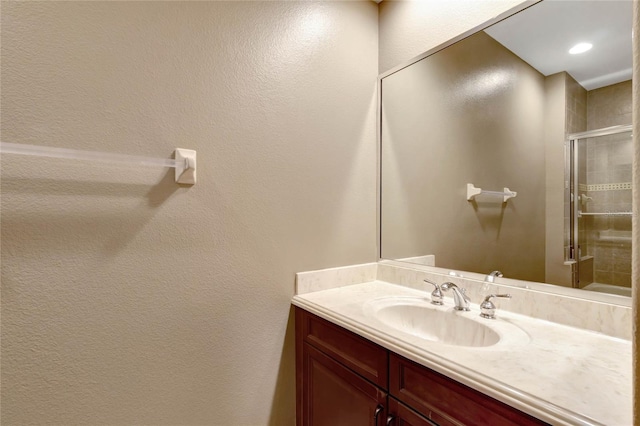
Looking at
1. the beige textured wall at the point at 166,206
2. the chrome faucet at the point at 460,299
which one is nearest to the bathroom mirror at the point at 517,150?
the chrome faucet at the point at 460,299

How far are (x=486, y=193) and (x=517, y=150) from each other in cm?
19

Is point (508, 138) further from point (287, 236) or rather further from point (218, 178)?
point (218, 178)

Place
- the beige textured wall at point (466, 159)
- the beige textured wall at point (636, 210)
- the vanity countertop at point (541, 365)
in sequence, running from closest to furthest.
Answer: the beige textured wall at point (636, 210), the vanity countertop at point (541, 365), the beige textured wall at point (466, 159)

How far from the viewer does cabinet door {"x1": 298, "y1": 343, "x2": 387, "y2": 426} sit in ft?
3.05

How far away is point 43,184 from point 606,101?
5.44 ft

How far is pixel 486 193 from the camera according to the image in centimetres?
123

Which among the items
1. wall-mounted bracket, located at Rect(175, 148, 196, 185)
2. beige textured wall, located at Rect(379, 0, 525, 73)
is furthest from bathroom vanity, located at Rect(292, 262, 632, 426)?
beige textured wall, located at Rect(379, 0, 525, 73)

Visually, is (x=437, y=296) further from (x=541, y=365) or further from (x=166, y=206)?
(x=166, y=206)

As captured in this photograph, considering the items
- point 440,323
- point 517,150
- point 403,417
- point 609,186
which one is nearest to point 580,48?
point 517,150

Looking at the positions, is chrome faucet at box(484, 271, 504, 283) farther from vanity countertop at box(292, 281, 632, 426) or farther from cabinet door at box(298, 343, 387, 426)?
cabinet door at box(298, 343, 387, 426)

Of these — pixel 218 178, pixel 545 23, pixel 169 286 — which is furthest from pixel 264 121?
pixel 545 23

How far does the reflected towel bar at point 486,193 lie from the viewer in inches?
45.3

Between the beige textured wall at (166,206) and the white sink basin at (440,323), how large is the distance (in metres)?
0.35

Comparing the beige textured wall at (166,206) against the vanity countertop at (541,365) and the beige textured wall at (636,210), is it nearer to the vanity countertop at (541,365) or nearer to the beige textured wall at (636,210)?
the vanity countertop at (541,365)
